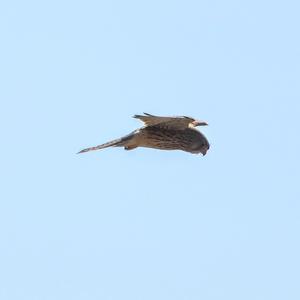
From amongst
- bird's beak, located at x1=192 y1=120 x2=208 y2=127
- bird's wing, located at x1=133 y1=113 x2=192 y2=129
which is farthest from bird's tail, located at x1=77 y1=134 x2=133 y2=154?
bird's beak, located at x1=192 y1=120 x2=208 y2=127

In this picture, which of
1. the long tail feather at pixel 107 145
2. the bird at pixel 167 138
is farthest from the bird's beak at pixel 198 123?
the long tail feather at pixel 107 145

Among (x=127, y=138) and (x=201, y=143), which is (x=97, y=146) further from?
(x=201, y=143)

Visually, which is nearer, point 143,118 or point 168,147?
point 143,118

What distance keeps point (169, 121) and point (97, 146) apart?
6.22 ft

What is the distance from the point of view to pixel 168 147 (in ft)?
82.5

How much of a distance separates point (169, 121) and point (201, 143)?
1.81 meters

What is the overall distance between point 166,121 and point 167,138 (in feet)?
3.73

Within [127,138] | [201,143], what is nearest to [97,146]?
[127,138]

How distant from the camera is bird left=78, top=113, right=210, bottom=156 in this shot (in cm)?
2411

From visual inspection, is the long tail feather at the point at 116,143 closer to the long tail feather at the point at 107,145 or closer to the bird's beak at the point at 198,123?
the long tail feather at the point at 107,145

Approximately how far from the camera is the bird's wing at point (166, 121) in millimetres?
23203

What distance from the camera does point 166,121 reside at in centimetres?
2372

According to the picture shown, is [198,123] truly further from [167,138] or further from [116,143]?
[116,143]

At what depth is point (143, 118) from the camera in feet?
76.4
